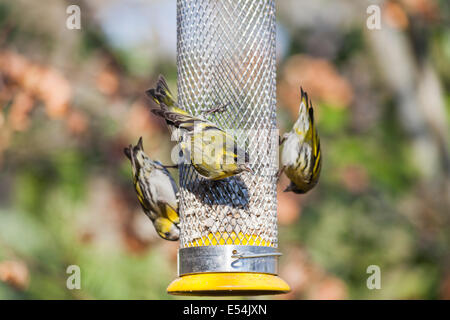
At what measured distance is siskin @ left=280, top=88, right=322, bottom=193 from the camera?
11.2ft

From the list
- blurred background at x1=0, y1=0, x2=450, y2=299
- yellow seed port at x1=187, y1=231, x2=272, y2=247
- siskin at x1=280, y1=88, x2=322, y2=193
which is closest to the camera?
yellow seed port at x1=187, y1=231, x2=272, y2=247

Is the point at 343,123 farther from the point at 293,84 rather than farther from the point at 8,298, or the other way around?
the point at 8,298

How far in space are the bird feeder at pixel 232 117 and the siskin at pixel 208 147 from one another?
221 millimetres

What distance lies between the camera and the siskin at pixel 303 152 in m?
3.43

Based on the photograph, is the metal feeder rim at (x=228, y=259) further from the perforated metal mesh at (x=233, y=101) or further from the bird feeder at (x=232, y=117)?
the perforated metal mesh at (x=233, y=101)

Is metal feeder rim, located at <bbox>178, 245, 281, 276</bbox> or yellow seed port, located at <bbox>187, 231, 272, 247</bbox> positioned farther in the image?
yellow seed port, located at <bbox>187, 231, 272, 247</bbox>

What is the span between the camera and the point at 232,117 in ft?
10.2

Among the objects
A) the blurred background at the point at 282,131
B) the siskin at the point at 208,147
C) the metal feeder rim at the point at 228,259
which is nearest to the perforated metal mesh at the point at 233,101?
the metal feeder rim at the point at 228,259

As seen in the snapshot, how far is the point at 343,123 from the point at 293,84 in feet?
1.76

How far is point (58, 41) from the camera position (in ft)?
18.7

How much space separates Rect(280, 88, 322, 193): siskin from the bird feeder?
16 cm

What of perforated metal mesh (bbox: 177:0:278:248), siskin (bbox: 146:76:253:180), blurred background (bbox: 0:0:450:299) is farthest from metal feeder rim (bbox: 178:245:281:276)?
blurred background (bbox: 0:0:450:299)

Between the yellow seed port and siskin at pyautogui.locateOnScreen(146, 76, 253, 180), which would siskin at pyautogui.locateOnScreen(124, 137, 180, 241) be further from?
siskin at pyautogui.locateOnScreen(146, 76, 253, 180)

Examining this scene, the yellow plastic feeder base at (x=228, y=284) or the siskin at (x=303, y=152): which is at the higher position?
the siskin at (x=303, y=152)
